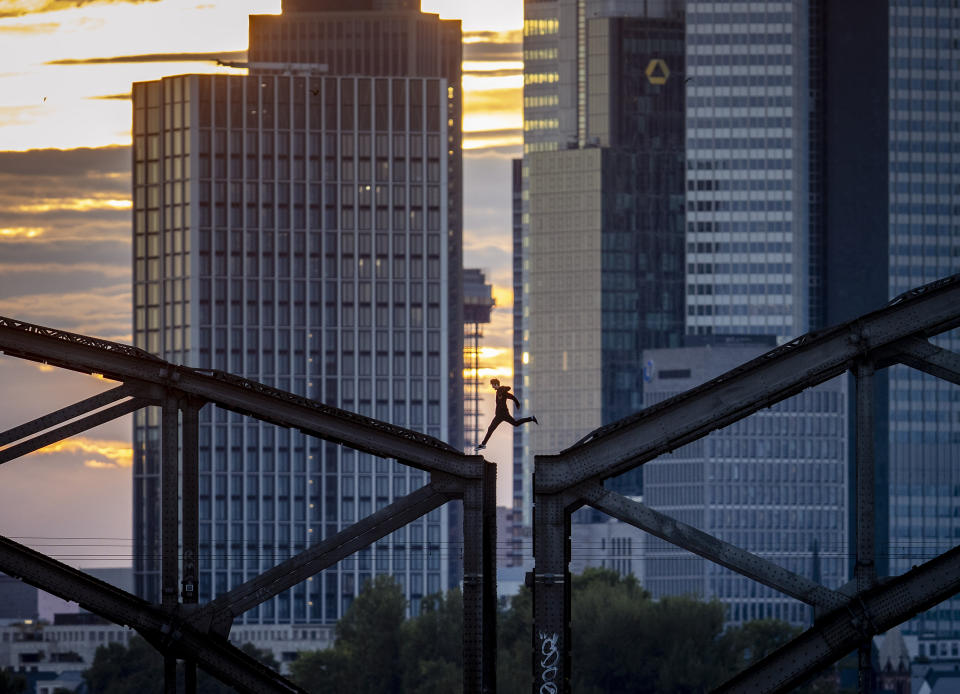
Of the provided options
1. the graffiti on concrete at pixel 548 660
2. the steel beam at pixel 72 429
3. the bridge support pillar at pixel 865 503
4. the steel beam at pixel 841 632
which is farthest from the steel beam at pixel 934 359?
the steel beam at pixel 72 429

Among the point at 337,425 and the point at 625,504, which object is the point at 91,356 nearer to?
the point at 337,425

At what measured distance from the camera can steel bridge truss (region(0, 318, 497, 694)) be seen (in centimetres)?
5097

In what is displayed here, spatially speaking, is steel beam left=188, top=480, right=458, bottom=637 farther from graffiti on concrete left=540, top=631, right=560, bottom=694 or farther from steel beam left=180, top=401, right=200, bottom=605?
graffiti on concrete left=540, top=631, right=560, bottom=694

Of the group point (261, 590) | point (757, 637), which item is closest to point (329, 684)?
point (757, 637)

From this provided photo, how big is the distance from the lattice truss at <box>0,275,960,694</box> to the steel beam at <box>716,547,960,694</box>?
3 centimetres

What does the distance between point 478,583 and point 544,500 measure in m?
2.63

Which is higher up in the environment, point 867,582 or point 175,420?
point 175,420

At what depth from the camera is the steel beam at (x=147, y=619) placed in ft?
168

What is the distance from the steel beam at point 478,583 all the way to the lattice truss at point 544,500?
37 mm

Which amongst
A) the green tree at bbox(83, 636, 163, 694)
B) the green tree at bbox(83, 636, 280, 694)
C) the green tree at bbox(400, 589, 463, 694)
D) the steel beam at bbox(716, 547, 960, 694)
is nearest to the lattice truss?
the steel beam at bbox(716, 547, 960, 694)

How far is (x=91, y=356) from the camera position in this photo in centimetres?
5175

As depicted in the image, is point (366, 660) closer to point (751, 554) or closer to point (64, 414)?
point (64, 414)

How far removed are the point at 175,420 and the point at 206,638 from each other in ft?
14.9

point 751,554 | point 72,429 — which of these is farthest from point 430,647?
point 751,554
